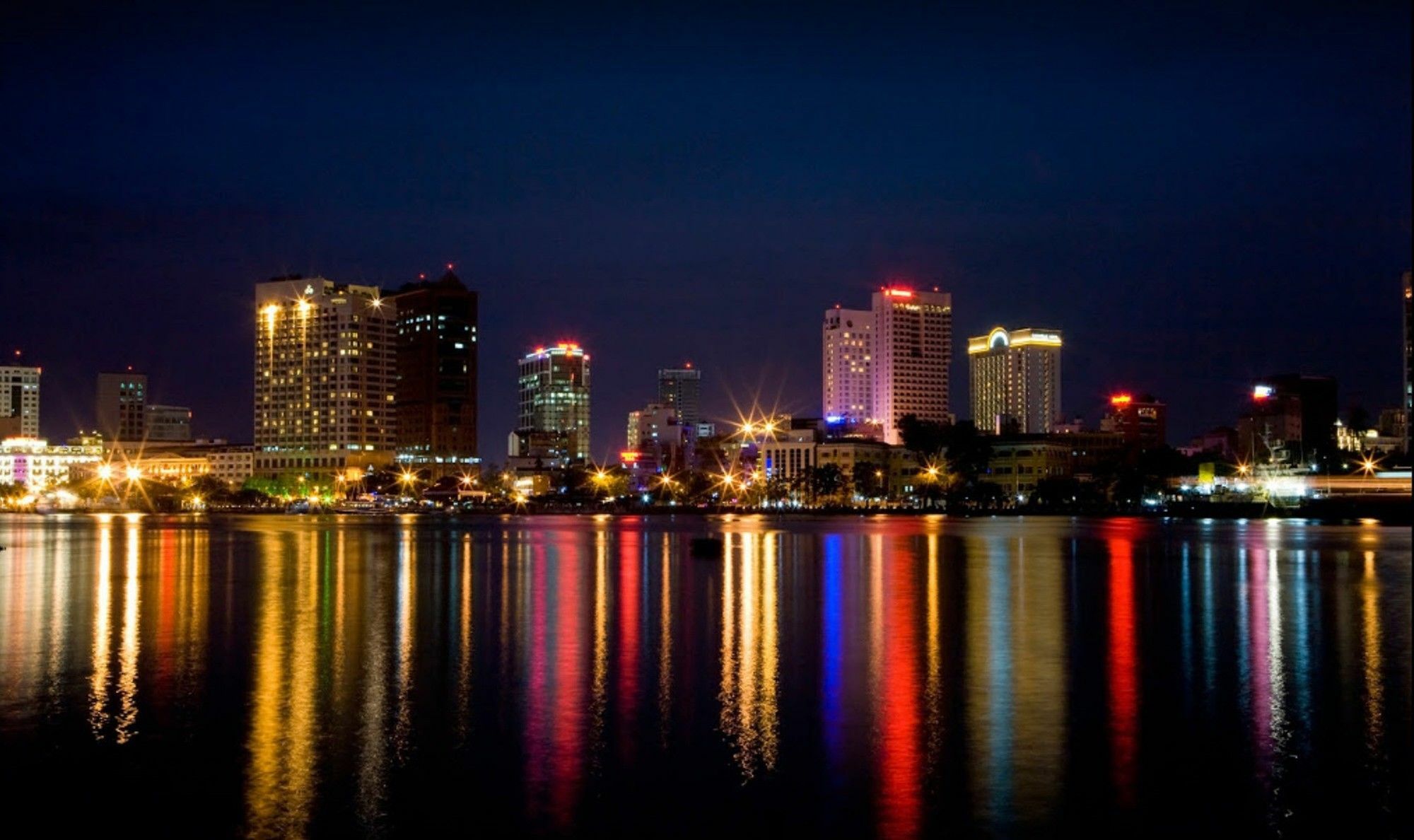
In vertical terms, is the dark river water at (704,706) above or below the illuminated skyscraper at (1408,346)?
below

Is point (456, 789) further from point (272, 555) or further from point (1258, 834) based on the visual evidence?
point (272, 555)

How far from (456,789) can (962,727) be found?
8783 mm

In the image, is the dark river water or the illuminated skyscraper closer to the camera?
the dark river water

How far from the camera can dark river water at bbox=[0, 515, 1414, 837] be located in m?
17.8

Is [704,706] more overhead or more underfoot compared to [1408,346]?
more underfoot

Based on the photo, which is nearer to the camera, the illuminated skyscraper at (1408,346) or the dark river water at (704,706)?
the dark river water at (704,706)

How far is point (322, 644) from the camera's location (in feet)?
108

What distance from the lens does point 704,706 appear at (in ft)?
80.8

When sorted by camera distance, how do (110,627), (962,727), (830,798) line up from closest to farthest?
(830,798), (962,727), (110,627)

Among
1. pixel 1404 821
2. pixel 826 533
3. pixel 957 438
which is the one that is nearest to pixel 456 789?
pixel 1404 821

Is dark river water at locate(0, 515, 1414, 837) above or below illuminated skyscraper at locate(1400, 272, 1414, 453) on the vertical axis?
below

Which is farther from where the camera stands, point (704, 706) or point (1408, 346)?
point (1408, 346)

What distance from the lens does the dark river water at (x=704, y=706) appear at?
1777 centimetres

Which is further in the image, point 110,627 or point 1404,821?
point 110,627
